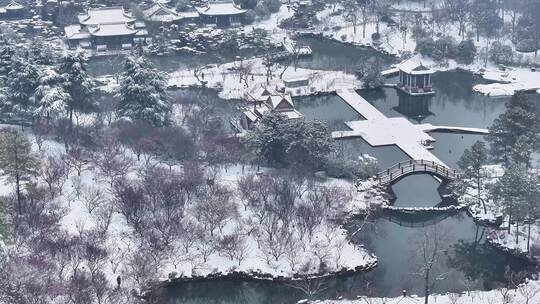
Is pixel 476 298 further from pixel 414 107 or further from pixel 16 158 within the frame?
pixel 414 107

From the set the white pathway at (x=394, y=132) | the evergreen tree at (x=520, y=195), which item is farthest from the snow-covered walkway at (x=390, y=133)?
the evergreen tree at (x=520, y=195)

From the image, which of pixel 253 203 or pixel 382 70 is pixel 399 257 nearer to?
pixel 253 203

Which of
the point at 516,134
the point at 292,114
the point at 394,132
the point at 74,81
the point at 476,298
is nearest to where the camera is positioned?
the point at 476,298

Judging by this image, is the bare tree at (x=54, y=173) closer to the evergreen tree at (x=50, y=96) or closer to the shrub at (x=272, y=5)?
the evergreen tree at (x=50, y=96)

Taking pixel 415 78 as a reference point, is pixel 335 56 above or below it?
below

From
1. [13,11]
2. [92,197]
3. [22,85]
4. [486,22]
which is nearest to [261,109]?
[92,197]

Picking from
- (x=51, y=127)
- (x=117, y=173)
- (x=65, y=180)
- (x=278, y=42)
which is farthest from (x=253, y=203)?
(x=278, y=42)

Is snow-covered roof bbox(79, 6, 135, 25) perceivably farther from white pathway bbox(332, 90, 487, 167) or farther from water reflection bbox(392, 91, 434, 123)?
water reflection bbox(392, 91, 434, 123)
